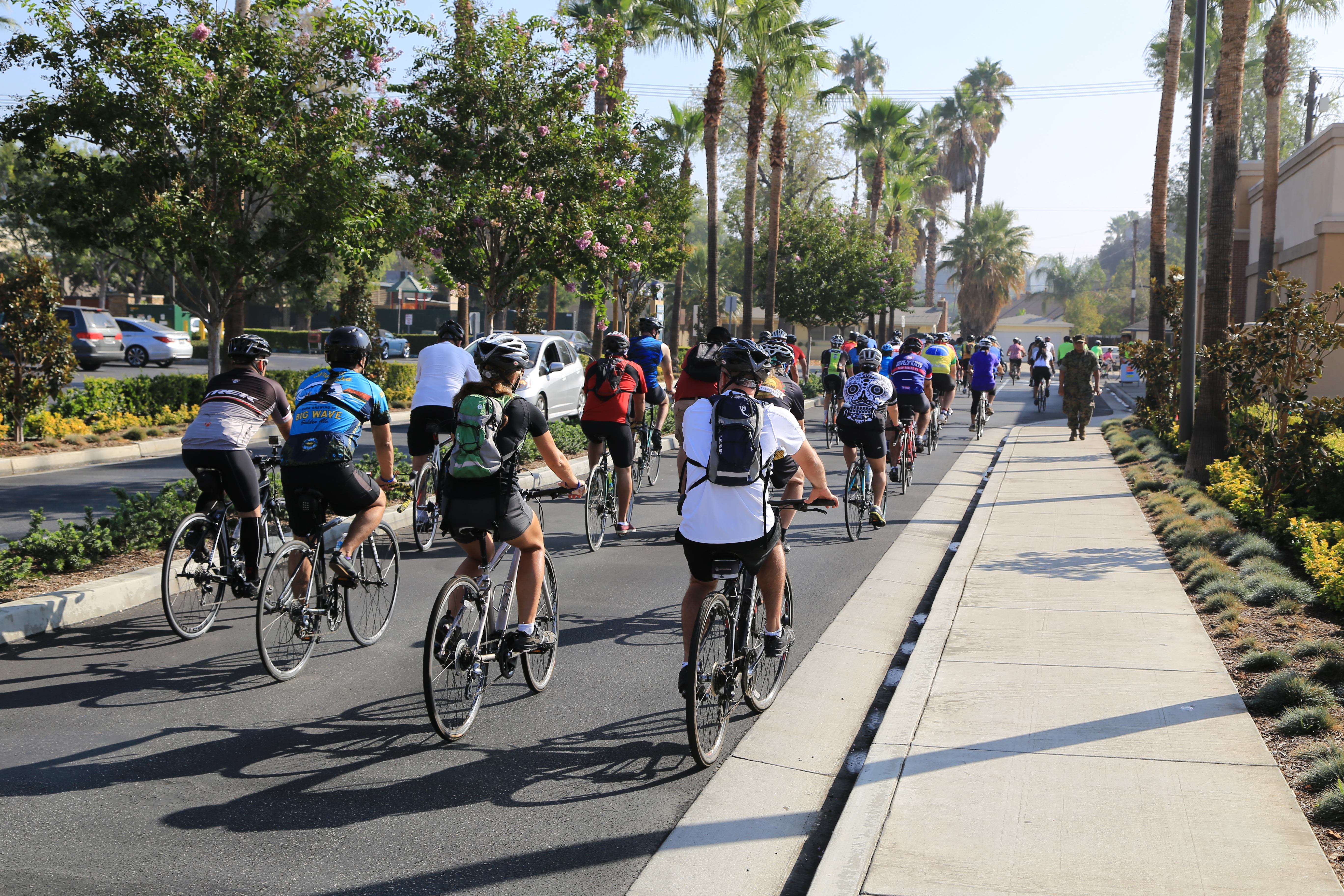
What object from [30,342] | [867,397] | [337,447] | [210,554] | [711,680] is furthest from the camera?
[30,342]

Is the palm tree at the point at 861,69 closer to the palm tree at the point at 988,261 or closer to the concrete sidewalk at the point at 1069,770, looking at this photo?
the palm tree at the point at 988,261

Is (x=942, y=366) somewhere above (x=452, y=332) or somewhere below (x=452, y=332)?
below

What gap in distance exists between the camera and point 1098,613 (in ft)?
26.1

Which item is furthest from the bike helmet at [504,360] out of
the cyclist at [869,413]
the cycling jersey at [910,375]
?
the cycling jersey at [910,375]

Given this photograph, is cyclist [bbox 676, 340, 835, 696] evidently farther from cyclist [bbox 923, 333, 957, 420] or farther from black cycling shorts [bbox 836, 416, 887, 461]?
cyclist [bbox 923, 333, 957, 420]

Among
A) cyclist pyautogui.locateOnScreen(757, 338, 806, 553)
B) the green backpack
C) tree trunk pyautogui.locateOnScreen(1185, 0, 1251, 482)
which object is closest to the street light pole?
tree trunk pyautogui.locateOnScreen(1185, 0, 1251, 482)

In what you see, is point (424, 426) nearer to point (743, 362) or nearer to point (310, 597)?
point (310, 597)

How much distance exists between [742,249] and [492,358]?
54.4 metres

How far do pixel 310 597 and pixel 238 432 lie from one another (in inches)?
44.8

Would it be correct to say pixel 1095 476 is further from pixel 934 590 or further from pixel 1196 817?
pixel 1196 817

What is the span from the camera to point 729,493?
Answer: 17.0ft

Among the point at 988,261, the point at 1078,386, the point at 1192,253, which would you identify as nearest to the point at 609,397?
the point at 1192,253

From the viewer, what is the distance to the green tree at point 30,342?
16047 millimetres

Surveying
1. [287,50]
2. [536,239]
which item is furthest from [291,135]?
[536,239]
